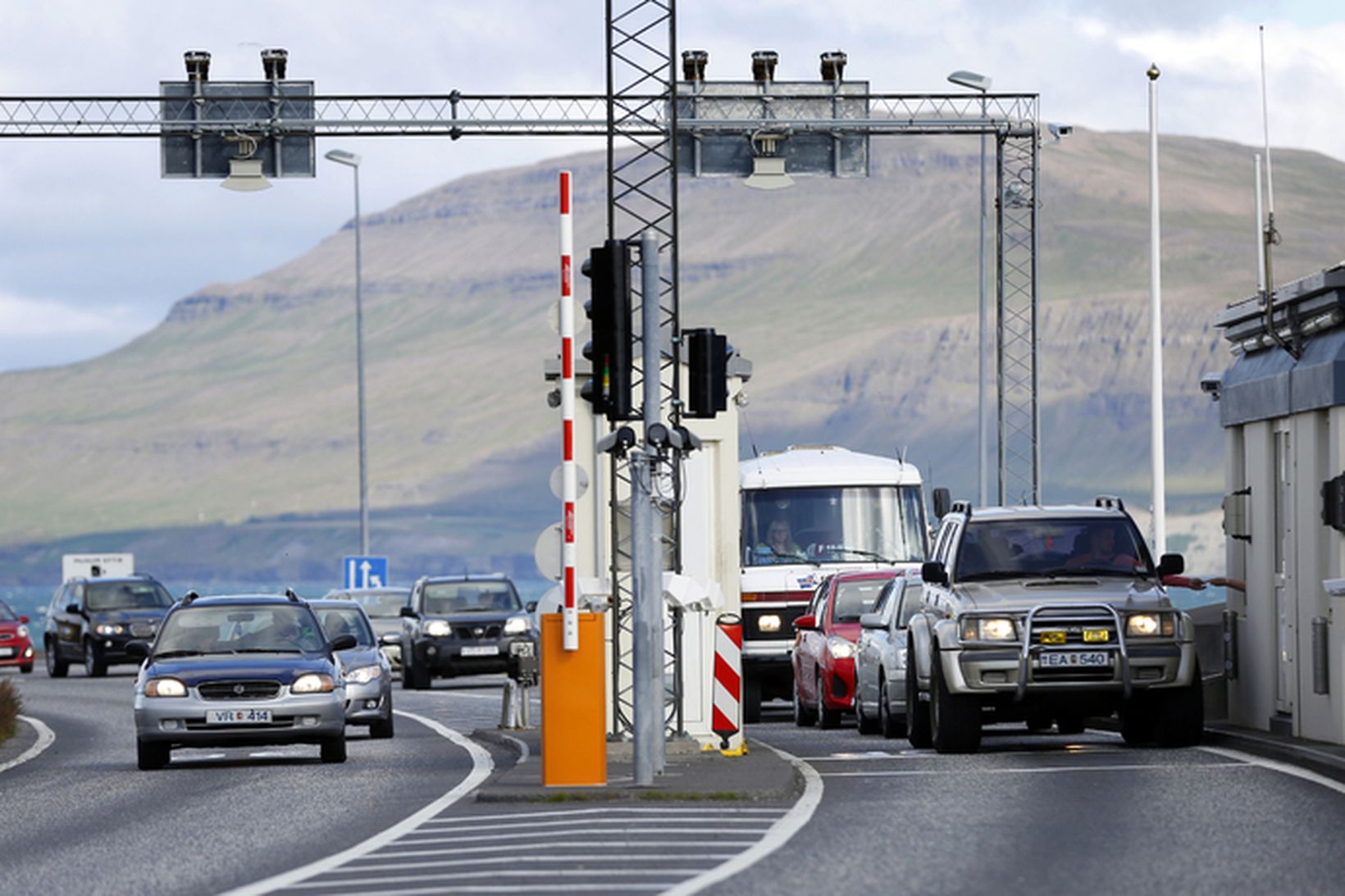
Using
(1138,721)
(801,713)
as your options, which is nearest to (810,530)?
(801,713)

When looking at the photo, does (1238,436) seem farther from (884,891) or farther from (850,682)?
(884,891)

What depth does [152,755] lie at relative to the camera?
24.5 m

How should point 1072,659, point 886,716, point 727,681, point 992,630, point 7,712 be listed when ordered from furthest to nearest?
1. point 7,712
2. point 886,716
3. point 992,630
4. point 1072,659
5. point 727,681

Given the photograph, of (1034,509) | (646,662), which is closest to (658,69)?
(1034,509)

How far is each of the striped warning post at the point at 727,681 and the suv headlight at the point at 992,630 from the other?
73.1 inches

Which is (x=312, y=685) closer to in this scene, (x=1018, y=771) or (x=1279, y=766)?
(x=1018, y=771)

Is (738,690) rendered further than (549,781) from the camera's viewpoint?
Yes

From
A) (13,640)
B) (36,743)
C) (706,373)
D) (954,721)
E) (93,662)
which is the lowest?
(93,662)

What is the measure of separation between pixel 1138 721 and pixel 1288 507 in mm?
2162

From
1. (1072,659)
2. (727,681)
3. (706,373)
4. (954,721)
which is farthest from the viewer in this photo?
(954,721)

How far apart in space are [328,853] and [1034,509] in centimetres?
1066

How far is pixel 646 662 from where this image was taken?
18781mm

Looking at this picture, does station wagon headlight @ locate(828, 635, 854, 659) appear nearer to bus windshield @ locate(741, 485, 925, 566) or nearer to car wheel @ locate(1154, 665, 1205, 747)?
bus windshield @ locate(741, 485, 925, 566)

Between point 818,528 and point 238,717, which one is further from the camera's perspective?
point 818,528
